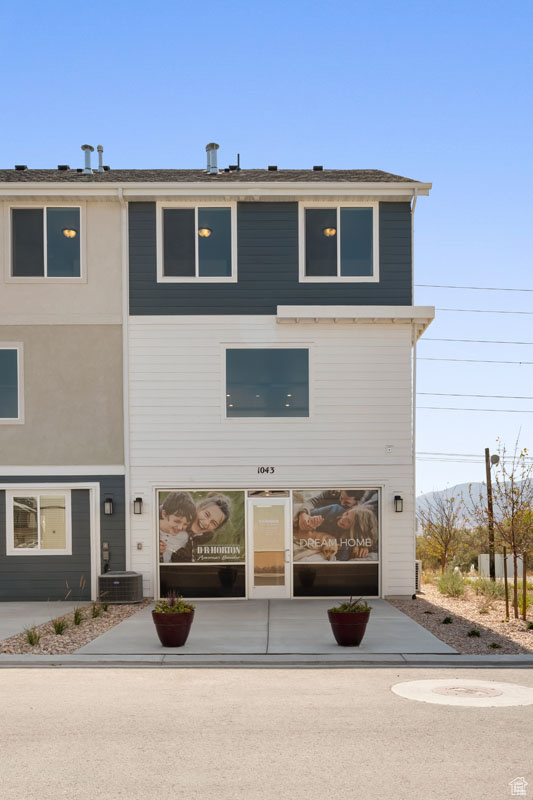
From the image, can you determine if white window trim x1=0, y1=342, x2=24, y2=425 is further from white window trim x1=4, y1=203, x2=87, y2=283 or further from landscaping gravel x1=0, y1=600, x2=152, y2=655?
landscaping gravel x1=0, y1=600, x2=152, y2=655

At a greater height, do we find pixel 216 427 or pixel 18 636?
pixel 216 427

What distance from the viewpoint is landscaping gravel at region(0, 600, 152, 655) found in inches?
428

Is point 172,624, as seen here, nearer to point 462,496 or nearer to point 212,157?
point 212,157

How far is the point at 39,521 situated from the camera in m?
15.7

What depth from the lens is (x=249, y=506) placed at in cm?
1570

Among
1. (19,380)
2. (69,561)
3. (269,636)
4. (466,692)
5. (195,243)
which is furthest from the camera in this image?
(195,243)

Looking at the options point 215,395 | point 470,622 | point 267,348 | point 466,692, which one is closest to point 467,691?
point 466,692

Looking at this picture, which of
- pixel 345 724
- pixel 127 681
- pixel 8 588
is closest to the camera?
pixel 345 724

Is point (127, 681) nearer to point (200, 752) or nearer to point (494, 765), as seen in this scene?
point (200, 752)

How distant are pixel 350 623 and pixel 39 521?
308 inches

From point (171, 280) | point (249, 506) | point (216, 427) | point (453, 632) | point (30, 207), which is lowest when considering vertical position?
point (453, 632)

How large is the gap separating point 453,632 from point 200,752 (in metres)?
6.87

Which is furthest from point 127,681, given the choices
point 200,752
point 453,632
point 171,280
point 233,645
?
point 171,280

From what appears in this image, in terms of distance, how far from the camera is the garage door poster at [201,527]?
15617 millimetres
